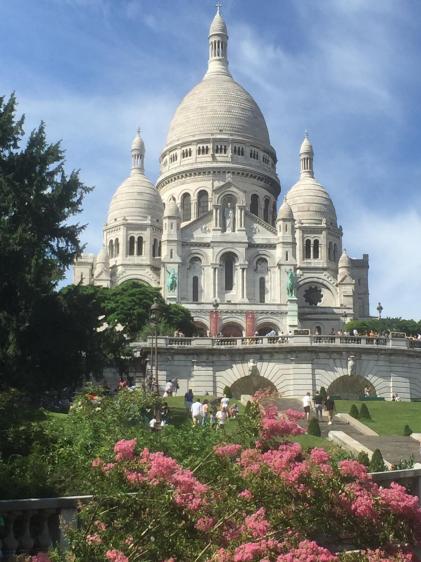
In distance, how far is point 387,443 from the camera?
2703 centimetres

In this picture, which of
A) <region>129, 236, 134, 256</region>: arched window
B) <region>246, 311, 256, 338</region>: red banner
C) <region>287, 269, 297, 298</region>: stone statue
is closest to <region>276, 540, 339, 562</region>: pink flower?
<region>246, 311, 256, 338</region>: red banner

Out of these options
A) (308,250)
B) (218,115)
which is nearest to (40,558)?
(308,250)

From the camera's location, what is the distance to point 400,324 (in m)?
85.7

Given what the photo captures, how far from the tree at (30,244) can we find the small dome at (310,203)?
207ft

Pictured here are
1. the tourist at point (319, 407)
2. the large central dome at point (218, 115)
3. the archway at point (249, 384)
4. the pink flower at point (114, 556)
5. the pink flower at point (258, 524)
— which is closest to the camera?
the pink flower at point (114, 556)

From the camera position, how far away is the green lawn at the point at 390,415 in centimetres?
3117

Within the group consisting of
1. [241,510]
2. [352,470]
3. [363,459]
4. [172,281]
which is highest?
[172,281]

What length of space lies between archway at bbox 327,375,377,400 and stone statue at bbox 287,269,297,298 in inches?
1559

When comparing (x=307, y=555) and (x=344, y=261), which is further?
(x=344, y=261)

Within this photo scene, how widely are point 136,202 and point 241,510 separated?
3216 inches

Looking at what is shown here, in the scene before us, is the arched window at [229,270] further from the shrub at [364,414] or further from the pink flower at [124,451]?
the pink flower at [124,451]

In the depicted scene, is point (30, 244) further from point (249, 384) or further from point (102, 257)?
point (102, 257)

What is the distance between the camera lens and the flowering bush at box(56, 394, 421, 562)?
1022cm

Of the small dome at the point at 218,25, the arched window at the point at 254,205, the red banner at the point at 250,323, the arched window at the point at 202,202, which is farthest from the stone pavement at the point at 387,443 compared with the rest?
the small dome at the point at 218,25
